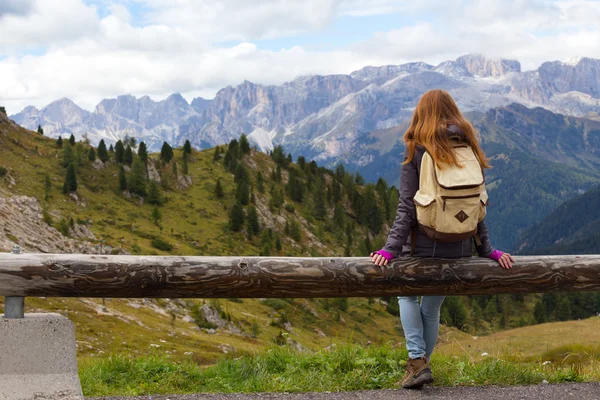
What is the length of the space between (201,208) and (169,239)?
24.5 meters

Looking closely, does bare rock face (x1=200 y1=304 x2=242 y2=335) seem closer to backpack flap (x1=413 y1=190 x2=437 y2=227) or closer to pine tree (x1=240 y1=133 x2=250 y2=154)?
backpack flap (x1=413 y1=190 x2=437 y2=227)

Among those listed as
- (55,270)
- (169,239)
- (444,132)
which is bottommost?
(169,239)

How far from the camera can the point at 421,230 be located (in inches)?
303

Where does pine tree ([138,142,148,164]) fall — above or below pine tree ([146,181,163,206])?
above

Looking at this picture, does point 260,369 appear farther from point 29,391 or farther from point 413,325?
point 29,391

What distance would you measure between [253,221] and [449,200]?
402 ft

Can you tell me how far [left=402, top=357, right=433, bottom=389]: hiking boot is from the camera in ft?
26.8

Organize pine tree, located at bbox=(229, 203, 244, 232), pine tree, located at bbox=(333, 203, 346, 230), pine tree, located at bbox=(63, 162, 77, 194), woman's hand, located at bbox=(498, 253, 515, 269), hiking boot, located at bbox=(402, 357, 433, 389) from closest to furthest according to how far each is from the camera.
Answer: woman's hand, located at bbox=(498, 253, 515, 269) → hiking boot, located at bbox=(402, 357, 433, 389) → pine tree, located at bbox=(63, 162, 77, 194) → pine tree, located at bbox=(229, 203, 244, 232) → pine tree, located at bbox=(333, 203, 346, 230)

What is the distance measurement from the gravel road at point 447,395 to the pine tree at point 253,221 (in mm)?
118953

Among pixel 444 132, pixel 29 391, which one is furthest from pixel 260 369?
pixel 444 132

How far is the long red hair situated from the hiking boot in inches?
→ 116

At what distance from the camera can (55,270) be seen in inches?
283

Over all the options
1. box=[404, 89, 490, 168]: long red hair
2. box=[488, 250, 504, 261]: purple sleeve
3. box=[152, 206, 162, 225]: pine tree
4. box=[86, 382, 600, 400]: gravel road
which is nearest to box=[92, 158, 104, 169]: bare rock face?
box=[152, 206, 162, 225]: pine tree

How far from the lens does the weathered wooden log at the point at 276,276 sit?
7.21 m
